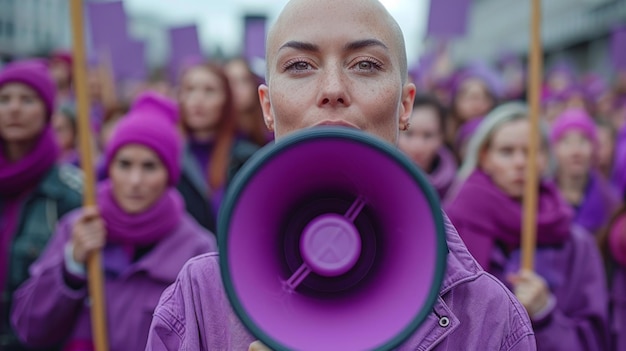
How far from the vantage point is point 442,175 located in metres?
4.27

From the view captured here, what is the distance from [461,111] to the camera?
6.07 meters

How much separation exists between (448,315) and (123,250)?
211cm

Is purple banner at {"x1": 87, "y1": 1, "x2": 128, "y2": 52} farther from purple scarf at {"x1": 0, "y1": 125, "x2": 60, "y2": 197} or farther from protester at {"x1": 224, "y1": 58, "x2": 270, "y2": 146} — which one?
purple scarf at {"x1": 0, "y1": 125, "x2": 60, "y2": 197}

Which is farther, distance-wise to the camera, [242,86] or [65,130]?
[65,130]

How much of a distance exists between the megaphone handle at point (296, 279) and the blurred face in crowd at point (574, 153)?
3914 mm

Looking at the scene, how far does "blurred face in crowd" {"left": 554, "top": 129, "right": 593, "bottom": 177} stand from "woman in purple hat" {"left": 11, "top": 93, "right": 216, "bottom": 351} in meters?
2.50

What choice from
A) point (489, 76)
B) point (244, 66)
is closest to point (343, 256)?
point (244, 66)

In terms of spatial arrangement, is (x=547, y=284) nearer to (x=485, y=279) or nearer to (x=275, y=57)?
(x=485, y=279)

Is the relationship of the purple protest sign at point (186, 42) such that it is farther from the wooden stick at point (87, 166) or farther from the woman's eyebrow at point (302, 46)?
the woman's eyebrow at point (302, 46)

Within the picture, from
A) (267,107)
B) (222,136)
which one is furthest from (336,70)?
(222,136)

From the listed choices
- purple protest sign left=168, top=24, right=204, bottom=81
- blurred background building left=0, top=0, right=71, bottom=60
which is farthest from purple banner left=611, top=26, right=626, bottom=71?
blurred background building left=0, top=0, right=71, bottom=60

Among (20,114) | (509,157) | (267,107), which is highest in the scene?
(267,107)

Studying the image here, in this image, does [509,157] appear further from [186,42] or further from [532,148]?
[186,42]

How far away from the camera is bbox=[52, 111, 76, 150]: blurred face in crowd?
5.57 meters
